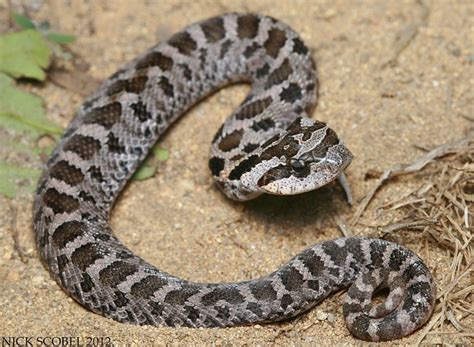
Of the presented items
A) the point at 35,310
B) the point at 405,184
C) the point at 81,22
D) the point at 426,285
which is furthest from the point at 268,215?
the point at 81,22

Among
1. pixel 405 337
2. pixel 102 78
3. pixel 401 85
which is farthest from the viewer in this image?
pixel 102 78

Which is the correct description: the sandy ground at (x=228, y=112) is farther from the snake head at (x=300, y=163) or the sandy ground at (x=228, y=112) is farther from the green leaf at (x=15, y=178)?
the snake head at (x=300, y=163)

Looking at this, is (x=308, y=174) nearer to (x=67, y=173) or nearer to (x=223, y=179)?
(x=223, y=179)

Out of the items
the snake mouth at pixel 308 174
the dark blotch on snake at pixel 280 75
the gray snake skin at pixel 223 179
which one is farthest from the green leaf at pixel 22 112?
the snake mouth at pixel 308 174

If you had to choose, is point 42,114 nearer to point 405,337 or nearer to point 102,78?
point 102,78

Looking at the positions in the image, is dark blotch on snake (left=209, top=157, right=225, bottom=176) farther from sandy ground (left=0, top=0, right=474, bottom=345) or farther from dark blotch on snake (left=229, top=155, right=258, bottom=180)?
sandy ground (left=0, top=0, right=474, bottom=345)

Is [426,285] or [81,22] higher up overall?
[81,22]

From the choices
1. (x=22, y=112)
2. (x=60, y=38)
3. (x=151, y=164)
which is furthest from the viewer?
(x=60, y=38)

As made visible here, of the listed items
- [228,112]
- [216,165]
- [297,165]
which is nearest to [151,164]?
[216,165]
